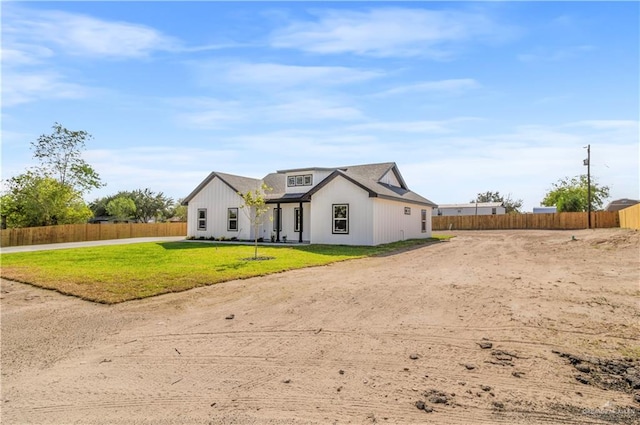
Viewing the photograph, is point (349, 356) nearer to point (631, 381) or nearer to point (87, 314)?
point (631, 381)

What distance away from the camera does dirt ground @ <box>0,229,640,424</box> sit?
10.9 ft

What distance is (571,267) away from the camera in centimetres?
1193

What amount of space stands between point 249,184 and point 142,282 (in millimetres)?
18282

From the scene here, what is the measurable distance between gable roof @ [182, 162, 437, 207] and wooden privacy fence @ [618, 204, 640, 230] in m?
14.5

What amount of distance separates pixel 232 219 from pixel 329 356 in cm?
2162

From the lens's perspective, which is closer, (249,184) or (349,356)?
(349,356)

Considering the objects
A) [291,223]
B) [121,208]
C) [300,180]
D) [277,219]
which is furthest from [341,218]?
[121,208]

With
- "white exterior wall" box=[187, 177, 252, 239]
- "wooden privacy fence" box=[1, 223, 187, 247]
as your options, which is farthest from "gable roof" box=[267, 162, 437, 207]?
"wooden privacy fence" box=[1, 223, 187, 247]

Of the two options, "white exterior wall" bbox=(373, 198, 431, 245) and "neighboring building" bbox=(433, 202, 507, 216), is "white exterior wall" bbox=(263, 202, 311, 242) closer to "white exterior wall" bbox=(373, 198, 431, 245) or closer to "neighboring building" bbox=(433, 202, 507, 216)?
"white exterior wall" bbox=(373, 198, 431, 245)

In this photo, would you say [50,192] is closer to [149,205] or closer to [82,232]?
[82,232]

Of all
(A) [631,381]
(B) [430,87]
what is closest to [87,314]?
Result: (A) [631,381]

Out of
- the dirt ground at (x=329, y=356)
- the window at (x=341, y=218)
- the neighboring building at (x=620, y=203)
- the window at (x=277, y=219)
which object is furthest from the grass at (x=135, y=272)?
the neighboring building at (x=620, y=203)

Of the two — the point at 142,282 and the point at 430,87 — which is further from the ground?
the point at 430,87

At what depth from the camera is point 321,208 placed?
2178cm
